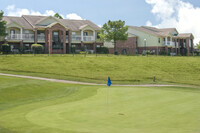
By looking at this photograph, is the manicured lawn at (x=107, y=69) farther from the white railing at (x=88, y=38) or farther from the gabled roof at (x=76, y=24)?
the gabled roof at (x=76, y=24)

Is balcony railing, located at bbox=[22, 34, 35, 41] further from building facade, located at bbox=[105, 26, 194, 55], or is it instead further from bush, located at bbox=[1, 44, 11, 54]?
building facade, located at bbox=[105, 26, 194, 55]

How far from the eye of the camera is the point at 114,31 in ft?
200

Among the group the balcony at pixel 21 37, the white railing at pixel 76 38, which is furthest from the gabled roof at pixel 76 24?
the balcony at pixel 21 37

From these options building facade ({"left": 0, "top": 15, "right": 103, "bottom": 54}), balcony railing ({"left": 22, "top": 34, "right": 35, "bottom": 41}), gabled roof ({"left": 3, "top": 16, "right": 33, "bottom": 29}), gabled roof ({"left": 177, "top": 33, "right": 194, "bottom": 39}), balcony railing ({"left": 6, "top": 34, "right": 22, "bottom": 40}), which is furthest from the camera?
gabled roof ({"left": 177, "top": 33, "right": 194, "bottom": 39})

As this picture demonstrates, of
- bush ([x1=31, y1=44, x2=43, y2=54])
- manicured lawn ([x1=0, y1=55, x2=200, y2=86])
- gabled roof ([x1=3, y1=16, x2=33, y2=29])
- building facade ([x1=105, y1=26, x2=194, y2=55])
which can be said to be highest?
gabled roof ([x1=3, y1=16, x2=33, y2=29])

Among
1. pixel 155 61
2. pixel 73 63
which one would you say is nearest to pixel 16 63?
pixel 73 63

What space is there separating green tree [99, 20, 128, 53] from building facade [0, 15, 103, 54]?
380 centimetres

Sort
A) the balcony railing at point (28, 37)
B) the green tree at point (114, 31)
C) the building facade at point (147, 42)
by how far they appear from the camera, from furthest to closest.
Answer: the building facade at point (147, 42), the green tree at point (114, 31), the balcony railing at point (28, 37)

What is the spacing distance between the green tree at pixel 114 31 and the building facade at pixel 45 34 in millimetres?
3799

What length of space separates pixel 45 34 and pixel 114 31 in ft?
52.0

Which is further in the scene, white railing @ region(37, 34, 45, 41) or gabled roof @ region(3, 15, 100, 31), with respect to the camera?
gabled roof @ region(3, 15, 100, 31)

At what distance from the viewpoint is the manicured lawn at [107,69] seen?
3036 cm

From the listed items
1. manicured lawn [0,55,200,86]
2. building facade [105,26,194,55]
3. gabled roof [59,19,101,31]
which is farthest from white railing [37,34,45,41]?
building facade [105,26,194,55]

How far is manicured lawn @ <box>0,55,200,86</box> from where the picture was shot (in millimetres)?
30359
